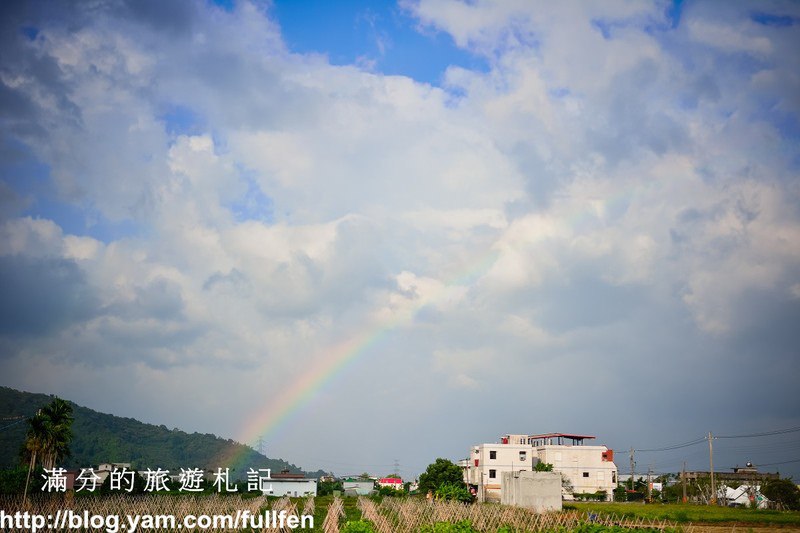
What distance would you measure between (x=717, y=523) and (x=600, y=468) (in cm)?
3664

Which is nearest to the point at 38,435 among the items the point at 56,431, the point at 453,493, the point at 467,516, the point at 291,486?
the point at 56,431

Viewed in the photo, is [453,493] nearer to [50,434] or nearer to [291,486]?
[291,486]

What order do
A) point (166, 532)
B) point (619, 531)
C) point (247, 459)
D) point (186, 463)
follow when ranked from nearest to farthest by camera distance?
point (619, 531) < point (166, 532) < point (186, 463) < point (247, 459)

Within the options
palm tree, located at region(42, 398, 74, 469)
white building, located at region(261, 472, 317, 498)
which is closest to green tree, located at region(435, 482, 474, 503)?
white building, located at region(261, 472, 317, 498)

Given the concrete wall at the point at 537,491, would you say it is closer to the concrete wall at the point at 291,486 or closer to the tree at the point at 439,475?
the tree at the point at 439,475

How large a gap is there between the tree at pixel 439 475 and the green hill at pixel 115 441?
56359 millimetres

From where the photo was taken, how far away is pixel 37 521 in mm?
31469

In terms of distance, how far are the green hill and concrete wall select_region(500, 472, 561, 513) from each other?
73880mm

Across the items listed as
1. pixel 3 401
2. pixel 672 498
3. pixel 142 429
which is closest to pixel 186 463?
pixel 142 429

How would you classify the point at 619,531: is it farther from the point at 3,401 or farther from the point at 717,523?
the point at 3,401

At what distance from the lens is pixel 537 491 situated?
4378 centimetres

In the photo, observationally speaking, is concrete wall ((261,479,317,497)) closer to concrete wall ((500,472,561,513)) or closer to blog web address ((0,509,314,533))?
concrete wall ((500,472,561,513))

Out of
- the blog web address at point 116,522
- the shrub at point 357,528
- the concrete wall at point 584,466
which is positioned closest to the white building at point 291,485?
the concrete wall at point 584,466

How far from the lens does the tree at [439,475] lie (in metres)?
65.7
